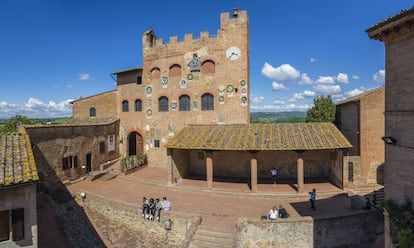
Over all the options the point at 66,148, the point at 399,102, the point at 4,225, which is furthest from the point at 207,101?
the point at 4,225

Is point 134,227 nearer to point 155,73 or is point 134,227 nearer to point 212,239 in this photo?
point 212,239

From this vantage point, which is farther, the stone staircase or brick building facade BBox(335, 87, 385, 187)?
brick building facade BBox(335, 87, 385, 187)

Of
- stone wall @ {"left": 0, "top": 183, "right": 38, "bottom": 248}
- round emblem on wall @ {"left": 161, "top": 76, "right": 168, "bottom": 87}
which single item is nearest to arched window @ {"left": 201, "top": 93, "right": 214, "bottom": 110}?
round emblem on wall @ {"left": 161, "top": 76, "right": 168, "bottom": 87}

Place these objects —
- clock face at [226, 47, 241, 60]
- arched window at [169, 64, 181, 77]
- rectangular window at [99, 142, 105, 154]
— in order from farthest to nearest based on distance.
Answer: arched window at [169, 64, 181, 77] < rectangular window at [99, 142, 105, 154] < clock face at [226, 47, 241, 60]

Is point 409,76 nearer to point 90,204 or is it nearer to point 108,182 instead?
point 90,204

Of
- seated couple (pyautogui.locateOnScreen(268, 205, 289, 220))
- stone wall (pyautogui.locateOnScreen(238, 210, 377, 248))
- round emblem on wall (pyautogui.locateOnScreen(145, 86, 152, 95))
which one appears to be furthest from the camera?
round emblem on wall (pyautogui.locateOnScreen(145, 86, 152, 95))

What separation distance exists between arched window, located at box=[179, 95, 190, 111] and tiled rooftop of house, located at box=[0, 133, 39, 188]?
1401cm

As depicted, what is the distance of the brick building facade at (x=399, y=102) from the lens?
6895 millimetres

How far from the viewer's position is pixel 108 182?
20.4 m

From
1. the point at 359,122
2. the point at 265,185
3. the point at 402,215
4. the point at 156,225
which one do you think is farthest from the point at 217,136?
the point at 402,215

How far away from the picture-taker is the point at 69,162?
20141 millimetres

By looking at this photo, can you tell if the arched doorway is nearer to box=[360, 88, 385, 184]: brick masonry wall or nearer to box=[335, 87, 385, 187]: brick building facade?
box=[335, 87, 385, 187]: brick building facade

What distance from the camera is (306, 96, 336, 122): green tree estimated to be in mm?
29500

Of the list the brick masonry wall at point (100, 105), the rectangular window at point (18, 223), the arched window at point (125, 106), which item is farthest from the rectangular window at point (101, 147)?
the rectangular window at point (18, 223)
